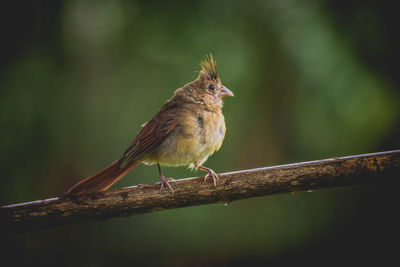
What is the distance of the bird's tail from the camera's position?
282 cm

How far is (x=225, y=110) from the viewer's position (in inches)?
248

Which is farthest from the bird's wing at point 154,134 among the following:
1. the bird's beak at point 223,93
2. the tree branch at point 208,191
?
the tree branch at point 208,191

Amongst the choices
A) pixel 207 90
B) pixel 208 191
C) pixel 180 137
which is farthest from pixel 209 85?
pixel 208 191

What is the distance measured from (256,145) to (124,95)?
2.65 metres

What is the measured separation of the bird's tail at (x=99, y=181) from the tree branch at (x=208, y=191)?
8cm

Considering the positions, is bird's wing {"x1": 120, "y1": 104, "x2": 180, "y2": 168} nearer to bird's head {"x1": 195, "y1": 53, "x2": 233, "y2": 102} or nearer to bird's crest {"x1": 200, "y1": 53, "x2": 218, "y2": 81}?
bird's head {"x1": 195, "y1": 53, "x2": 233, "y2": 102}

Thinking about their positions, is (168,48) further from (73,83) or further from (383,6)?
(383,6)

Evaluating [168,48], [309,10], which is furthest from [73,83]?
[309,10]

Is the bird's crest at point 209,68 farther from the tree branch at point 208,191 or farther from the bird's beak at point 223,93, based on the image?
the tree branch at point 208,191

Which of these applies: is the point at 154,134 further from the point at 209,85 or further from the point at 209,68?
the point at 209,68

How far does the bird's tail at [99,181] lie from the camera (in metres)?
2.82

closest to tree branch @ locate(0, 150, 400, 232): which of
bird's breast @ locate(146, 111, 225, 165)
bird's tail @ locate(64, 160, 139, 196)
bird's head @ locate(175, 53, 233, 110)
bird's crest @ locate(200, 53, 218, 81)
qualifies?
bird's tail @ locate(64, 160, 139, 196)

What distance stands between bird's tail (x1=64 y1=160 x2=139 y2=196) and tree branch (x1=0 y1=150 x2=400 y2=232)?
0.08 metres

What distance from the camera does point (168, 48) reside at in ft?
21.9
